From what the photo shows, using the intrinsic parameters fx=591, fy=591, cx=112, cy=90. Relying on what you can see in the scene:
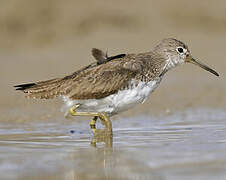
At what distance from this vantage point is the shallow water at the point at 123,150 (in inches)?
262

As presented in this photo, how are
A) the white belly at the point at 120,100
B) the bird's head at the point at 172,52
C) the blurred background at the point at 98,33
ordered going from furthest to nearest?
the blurred background at the point at 98,33 < the bird's head at the point at 172,52 < the white belly at the point at 120,100

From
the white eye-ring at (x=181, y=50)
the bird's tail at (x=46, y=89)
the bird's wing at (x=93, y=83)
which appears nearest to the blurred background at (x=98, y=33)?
the white eye-ring at (x=181, y=50)

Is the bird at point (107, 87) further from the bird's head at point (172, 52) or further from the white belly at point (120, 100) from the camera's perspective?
the bird's head at point (172, 52)

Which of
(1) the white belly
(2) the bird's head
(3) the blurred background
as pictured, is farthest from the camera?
(3) the blurred background

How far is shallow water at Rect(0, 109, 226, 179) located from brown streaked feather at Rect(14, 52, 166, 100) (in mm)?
708

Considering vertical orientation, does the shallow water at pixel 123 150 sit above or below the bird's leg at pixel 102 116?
below

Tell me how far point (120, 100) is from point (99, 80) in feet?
1.60

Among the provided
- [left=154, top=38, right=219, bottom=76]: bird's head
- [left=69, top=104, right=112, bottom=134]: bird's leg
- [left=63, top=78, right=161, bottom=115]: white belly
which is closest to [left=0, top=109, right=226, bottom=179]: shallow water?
[left=69, top=104, right=112, bottom=134]: bird's leg

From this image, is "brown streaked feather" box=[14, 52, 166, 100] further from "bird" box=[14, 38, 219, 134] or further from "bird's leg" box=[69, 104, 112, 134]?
"bird's leg" box=[69, 104, 112, 134]

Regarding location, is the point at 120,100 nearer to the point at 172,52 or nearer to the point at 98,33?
the point at 172,52

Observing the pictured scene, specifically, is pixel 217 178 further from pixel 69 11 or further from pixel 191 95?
pixel 69 11

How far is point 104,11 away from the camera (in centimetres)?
1889

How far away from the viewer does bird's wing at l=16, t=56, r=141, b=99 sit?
945 cm

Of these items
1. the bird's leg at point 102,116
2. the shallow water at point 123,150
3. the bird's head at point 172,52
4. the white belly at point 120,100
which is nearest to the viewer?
the shallow water at point 123,150
